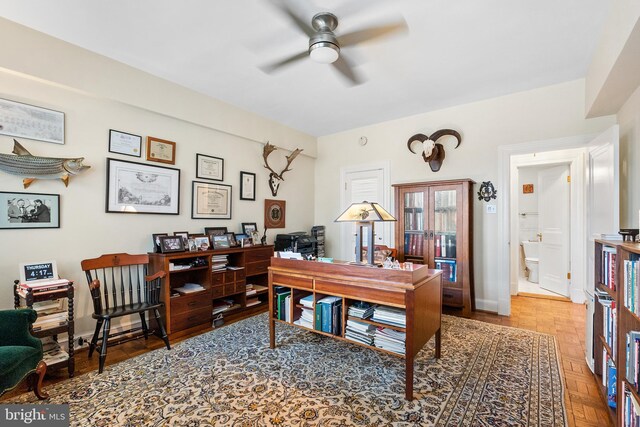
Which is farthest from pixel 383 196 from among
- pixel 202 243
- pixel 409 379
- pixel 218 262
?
pixel 409 379

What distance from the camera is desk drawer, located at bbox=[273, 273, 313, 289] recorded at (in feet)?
8.08

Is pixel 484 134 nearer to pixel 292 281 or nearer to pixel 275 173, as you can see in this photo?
pixel 275 173

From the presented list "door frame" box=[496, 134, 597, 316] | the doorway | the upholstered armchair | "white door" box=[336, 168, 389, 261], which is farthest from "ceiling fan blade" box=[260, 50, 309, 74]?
the doorway

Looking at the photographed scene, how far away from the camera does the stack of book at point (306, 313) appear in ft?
8.14

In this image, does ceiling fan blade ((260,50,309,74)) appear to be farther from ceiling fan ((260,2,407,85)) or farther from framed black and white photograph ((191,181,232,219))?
framed black and white photograph ((191,181,232,219))

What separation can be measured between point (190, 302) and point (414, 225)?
2.96 meters

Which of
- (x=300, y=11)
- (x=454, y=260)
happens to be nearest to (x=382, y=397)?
(x=454, y=260)

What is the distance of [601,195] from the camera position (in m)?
2.50

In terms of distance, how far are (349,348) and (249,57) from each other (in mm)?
2920

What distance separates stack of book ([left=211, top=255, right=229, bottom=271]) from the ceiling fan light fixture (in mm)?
2393

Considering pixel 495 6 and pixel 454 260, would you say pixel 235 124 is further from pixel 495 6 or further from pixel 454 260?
pixel 454 260

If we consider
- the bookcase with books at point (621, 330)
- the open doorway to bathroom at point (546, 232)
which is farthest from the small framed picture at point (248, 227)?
the open doorway to bathroom at point (546, 232)

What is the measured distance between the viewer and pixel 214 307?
353cm

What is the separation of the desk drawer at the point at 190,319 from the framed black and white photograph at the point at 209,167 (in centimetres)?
165
